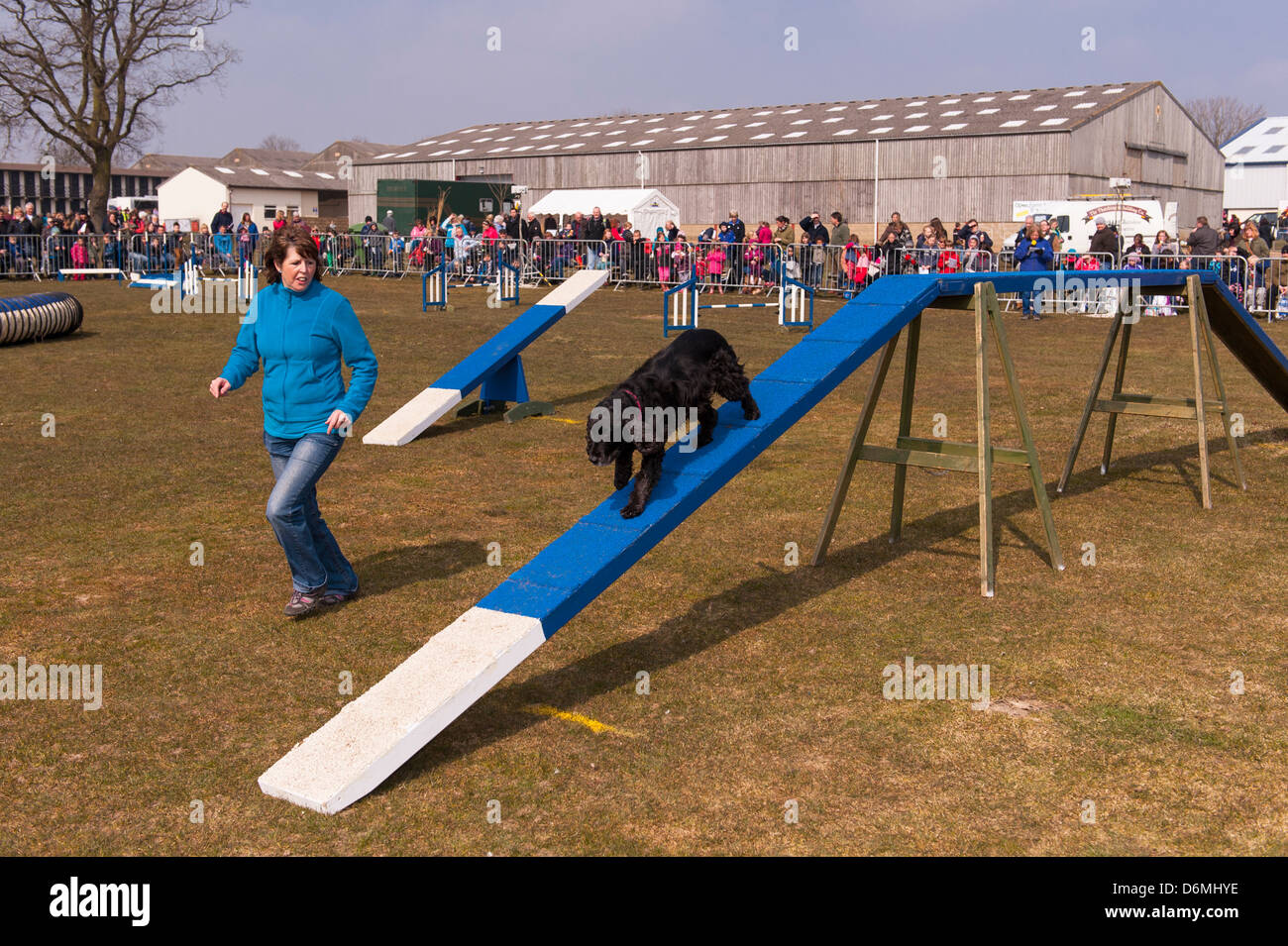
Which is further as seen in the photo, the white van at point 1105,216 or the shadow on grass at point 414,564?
the white van at point 1105,216

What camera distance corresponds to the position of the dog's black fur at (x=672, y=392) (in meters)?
5.29

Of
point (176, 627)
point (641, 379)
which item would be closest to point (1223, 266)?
point (641, 379)

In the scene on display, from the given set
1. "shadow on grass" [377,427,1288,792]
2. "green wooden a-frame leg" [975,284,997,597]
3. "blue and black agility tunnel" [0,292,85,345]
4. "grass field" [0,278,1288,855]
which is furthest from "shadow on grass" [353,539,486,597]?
"blue and black agility tunnel" [0,292,85,345]

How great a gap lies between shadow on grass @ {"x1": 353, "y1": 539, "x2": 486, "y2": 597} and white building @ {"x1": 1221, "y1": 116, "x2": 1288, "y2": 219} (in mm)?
54457

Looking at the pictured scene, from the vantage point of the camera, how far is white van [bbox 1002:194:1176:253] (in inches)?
1064

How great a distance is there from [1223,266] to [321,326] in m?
21.5

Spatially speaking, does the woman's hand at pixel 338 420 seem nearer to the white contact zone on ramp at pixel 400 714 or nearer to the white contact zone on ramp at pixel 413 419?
the white contact zone on ramp at pixel 400 714

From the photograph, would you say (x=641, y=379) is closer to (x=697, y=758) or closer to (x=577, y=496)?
(x=697, y=758)

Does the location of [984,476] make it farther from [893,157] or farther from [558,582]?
[893,157]

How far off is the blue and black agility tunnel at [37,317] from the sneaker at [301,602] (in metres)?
13.1

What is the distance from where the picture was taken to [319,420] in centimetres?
571

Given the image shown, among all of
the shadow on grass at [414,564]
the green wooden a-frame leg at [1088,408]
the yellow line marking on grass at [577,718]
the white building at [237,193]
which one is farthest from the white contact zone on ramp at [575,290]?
the white building at [237,193]

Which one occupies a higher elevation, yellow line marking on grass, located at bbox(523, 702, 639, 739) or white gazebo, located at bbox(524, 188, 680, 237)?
white gazebo, located at bbox(524, 188, 680, 237)

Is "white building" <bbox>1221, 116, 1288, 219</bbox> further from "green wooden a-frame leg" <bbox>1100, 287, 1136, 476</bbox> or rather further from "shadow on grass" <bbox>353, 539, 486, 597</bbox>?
"shadow on grass" <bbox>353, 539, 486, 597</bbox>
